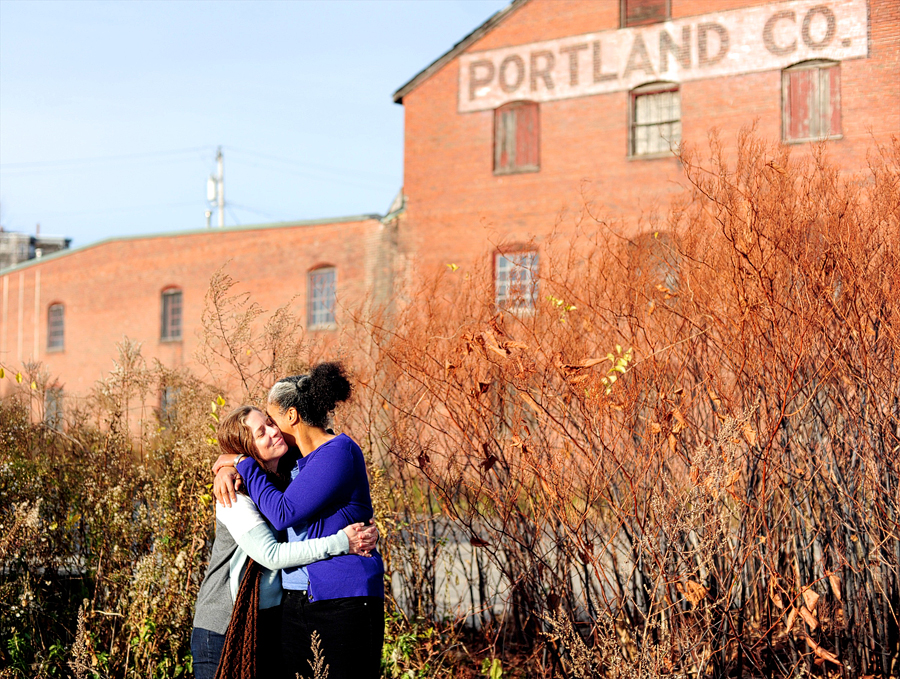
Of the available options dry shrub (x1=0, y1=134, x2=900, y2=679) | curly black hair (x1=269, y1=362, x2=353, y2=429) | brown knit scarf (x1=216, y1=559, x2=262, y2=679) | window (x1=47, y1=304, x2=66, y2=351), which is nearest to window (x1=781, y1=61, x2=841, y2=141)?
dry shrub (x1=0, y1=134, x2=900, y2=679)

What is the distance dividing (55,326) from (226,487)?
107 ft

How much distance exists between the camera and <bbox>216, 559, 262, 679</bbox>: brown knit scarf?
127 inches

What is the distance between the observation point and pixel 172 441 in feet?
16.7

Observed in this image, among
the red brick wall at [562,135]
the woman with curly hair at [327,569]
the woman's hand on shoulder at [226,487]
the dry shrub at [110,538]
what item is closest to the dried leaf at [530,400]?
the woman with curly hair at [327,569]

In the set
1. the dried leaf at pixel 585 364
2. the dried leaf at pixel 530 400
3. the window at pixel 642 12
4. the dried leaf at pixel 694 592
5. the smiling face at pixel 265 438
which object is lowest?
the dried leaf at pixel 694 592

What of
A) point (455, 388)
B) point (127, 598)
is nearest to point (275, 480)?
point (455, 388)

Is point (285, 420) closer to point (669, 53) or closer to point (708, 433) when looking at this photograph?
point (708, 433)

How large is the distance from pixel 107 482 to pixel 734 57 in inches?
705

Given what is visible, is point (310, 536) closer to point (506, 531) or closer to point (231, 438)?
point (231, 438)

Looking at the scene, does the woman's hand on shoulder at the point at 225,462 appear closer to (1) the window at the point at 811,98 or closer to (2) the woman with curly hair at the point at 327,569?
(2) the woman with curly hair at the point at 327,569

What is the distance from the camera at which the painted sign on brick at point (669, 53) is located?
18.7 m

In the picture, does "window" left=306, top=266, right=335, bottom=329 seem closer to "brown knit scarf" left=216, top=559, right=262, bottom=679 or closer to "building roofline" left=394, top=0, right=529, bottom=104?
"building roofline" left=394, top=0, right=529, bottom=104

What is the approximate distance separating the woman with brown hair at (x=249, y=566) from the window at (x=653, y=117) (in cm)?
1828

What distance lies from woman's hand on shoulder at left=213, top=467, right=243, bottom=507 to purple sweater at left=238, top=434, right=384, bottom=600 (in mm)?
37
